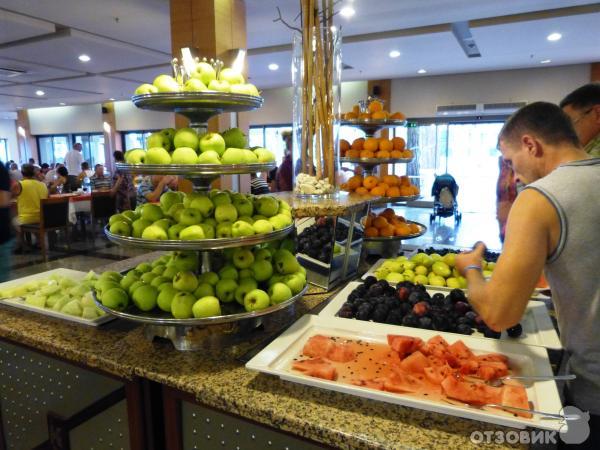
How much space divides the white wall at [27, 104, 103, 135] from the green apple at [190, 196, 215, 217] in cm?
1462

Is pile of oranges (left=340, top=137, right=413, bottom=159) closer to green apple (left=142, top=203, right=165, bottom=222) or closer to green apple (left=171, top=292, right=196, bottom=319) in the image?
green apple (left=142, top=203, right=165, bottom=222)

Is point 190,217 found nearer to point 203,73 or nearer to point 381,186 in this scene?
point 203,73

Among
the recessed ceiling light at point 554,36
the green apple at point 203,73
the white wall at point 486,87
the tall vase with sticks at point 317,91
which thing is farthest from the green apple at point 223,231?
the white wall at point 486,87

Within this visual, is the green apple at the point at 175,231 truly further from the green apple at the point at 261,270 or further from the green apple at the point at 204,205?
the green apple at the point at 261,270

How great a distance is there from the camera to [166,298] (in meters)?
1.39

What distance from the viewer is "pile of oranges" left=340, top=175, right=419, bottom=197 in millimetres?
2836

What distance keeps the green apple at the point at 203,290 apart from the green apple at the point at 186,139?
1.51 feet

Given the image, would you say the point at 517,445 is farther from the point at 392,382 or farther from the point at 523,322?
the point at 523,322

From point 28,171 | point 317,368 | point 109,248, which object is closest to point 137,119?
point 28,171

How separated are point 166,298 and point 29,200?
21.0ft

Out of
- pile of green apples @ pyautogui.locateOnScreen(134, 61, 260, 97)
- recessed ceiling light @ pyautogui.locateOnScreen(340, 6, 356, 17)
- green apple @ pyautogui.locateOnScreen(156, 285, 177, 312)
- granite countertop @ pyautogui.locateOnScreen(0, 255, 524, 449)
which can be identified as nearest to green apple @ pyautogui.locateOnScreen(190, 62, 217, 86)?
pile of green apples @ pyautogui.locateOnScreen(134, 61, 260, 97)

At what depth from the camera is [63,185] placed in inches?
362

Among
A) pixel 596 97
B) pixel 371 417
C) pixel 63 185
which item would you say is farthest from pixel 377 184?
pixel 63 185

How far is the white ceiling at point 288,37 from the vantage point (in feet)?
16.7
